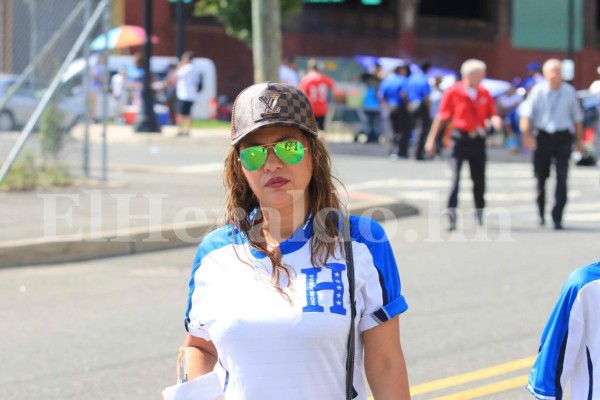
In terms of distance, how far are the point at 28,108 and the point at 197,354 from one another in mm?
12814

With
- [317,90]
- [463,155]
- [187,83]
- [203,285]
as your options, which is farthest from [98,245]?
[187,83]

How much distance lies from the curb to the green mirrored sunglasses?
749 cm

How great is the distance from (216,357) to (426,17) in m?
43.5

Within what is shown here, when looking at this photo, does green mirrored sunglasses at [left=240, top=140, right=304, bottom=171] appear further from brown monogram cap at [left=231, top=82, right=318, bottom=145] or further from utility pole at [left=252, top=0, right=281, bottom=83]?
utility pole at [left=252, top=0, right=281, bottom=83]

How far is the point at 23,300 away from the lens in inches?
345

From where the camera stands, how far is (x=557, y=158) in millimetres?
12867

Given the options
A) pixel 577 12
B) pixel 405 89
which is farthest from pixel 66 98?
pixel 577 12

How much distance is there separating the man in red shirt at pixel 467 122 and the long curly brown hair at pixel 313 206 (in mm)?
9467

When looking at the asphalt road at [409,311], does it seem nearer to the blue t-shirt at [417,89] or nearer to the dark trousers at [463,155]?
the dark trousers at [463,155]

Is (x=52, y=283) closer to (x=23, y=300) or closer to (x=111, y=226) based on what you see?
(x=23, y=300)

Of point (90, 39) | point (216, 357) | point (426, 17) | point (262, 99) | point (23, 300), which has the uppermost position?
point (426, 17)

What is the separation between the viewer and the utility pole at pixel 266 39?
44.2 ft

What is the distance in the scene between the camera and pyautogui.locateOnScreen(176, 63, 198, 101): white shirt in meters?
25.0

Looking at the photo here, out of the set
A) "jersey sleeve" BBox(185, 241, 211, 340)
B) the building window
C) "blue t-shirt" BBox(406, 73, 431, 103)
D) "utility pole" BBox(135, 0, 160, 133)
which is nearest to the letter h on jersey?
"jersey sleeve" BBox(185, 241, 211, 340)
